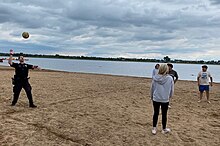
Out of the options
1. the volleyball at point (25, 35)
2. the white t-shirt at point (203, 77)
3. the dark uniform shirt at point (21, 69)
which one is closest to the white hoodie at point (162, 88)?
the dark uniform shirt at point (21, 69)

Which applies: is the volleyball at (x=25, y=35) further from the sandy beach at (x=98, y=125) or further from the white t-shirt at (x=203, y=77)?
the white t-shirt at (x=203, y=77)

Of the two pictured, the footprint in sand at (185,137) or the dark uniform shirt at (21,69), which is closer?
the footprint in sand at (185,137)

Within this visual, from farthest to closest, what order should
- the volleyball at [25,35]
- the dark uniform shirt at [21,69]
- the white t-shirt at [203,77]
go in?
the white t-shirt at [203,77] → the volleyball at [25,35] → the dark uniform shirt at [21,69]

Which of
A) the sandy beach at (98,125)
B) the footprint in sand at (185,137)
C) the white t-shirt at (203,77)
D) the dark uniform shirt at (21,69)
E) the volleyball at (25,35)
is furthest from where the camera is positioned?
the white t-shirt at (203,77)

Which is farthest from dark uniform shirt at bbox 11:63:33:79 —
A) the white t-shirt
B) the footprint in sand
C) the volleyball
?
the white t-shirt

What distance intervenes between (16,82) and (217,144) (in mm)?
6200

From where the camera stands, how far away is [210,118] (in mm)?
8398

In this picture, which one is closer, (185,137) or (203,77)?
(185,137)

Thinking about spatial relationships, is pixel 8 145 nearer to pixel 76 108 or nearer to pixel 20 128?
pixel 20 128

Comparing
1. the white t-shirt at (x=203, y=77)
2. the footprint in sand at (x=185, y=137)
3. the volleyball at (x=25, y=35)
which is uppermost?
the volleyball at (x=25, y=35)

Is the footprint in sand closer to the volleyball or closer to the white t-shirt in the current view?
the white t-shirt

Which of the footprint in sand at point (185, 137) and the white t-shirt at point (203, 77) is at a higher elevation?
the white t-shirt at point (203, 77)

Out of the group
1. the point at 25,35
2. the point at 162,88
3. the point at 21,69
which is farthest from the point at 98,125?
the point at 25,35

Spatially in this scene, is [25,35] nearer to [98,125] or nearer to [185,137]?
[98,125]
